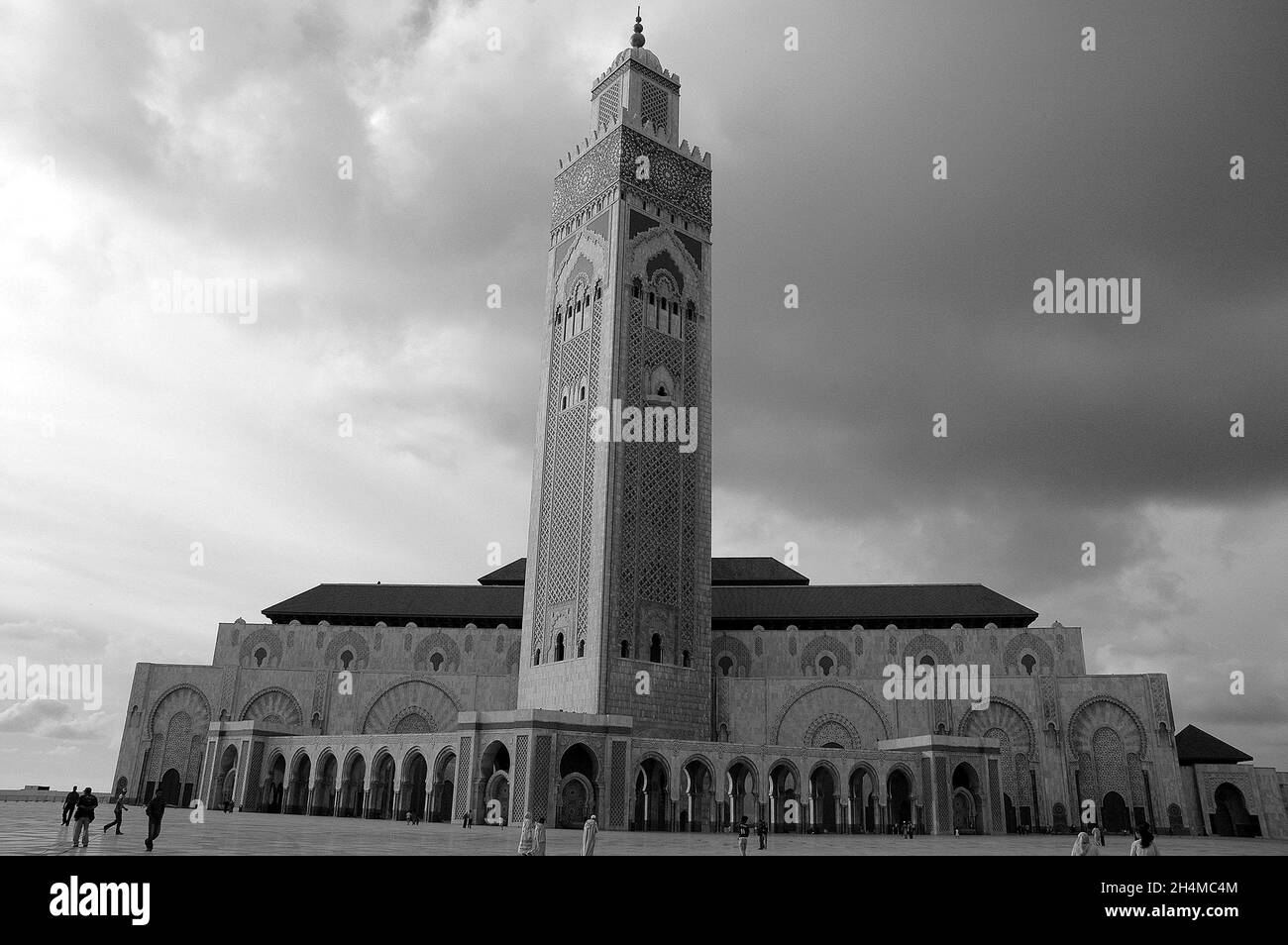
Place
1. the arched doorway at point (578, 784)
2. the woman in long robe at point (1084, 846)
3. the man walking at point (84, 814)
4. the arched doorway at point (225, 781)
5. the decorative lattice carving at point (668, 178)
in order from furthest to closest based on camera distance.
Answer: the arched doorway at point (225, 781) < the decorative lattice carving at point (668, 178) < the arched doorway at point (578, 784) < the man walking at point (84, 814) < the woman in long robe at point (1084, 846)

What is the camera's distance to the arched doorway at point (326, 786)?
3226 centimetres

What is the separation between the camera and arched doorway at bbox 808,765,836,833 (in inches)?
1201

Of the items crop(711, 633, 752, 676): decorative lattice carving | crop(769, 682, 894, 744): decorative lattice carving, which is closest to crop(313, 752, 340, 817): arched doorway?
crop(711, 633, 752, 676): decorative lattice carving

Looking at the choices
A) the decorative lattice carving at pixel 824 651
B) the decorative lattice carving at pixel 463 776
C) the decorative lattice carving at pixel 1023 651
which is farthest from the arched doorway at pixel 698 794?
the decorative lattice carving at pixel 1023 651

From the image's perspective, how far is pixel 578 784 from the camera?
26.0 meters

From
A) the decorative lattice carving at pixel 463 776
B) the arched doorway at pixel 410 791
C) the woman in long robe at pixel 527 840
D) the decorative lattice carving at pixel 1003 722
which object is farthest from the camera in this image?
the decorative lattice carving at pixel 1003 722

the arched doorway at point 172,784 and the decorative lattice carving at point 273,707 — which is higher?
the decorative lattice carving at point 273,707

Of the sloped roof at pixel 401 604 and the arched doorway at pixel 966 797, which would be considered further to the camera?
the sloped roof at pixel 401 604

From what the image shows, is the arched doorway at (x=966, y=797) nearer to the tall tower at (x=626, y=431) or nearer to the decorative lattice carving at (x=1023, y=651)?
the decorative lattice carving at (x=1023, y=651)

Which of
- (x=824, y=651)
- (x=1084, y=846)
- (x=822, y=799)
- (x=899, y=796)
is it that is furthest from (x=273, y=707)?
(x=1084, y=846)

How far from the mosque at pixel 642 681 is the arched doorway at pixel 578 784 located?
6 centimetres
